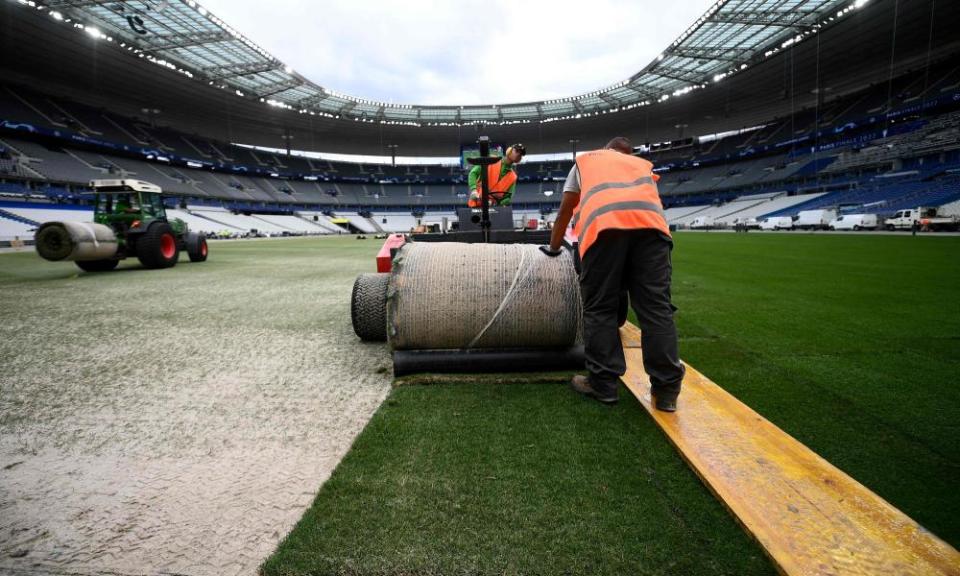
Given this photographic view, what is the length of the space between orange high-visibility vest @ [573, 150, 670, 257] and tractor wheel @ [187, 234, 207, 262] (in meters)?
12.0

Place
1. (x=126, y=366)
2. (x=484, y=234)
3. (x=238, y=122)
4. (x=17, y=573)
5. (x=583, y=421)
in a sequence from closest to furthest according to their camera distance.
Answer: (x=17, y=573), (x=583, y=421), (x=126, y=366), (x=484, y=234), (x=238, y=122)

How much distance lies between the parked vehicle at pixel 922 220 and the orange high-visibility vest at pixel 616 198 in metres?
30.7

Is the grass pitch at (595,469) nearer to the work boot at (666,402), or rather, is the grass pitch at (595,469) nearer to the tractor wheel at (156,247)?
the work boot at (666,402)

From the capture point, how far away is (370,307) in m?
3.38

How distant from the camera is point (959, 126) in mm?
30594

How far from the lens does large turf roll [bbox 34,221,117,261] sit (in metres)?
7.25

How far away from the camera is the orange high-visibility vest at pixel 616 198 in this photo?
217 centimetres

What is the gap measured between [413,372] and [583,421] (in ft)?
3.75

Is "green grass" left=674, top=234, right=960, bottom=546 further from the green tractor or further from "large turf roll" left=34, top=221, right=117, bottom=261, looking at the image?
the green tractor

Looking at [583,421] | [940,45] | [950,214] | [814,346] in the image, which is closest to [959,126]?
[940,45]

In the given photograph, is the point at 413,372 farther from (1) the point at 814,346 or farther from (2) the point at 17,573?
(1) the point at 814,346

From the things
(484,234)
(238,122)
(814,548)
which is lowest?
(814,548)

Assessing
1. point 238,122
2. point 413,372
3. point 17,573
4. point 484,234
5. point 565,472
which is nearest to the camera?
point 17,573

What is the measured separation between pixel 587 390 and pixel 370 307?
1939mm
